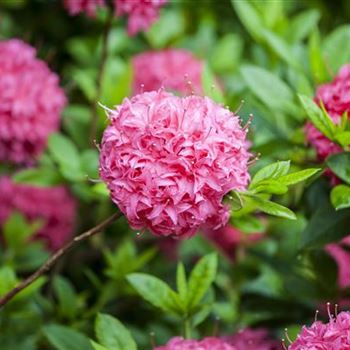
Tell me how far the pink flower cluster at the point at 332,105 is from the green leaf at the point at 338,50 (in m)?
0.28

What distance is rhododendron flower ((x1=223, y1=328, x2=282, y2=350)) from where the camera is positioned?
1475 millimetres

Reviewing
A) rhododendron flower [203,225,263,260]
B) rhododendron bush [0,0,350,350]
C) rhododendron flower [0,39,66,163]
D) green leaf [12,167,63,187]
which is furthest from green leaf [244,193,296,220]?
rhododendron flower [203,225,263,260]

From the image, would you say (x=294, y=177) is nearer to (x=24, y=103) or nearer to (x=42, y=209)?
(x=24, y=103)

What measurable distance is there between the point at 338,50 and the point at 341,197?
53cm

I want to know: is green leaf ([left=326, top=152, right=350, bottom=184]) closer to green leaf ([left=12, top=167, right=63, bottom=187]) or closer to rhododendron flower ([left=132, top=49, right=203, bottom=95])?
green leaf ([left=12, top=167, right=63, bottom=187])

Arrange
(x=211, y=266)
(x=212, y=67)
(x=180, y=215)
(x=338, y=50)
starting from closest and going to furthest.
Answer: (x=180, y=215)
(x=211, y=266)
(x=338, y=50)
(x=212, y=67)

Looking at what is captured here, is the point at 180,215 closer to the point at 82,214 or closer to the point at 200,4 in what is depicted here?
the point at 82,214

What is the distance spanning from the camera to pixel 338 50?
175cm

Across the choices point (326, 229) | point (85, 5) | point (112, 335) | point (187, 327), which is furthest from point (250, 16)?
point (112, 335)

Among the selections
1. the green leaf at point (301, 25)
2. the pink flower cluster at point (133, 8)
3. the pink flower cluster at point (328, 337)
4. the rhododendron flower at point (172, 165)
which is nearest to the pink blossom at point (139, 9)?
the pink flower cluster at point (133, 8)

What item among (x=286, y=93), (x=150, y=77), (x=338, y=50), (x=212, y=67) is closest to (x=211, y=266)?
(x=286, y=93)

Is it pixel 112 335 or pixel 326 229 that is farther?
pixel 326 229

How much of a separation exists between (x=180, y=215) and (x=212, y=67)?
3.83ft

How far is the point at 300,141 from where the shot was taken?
158 centimetres
